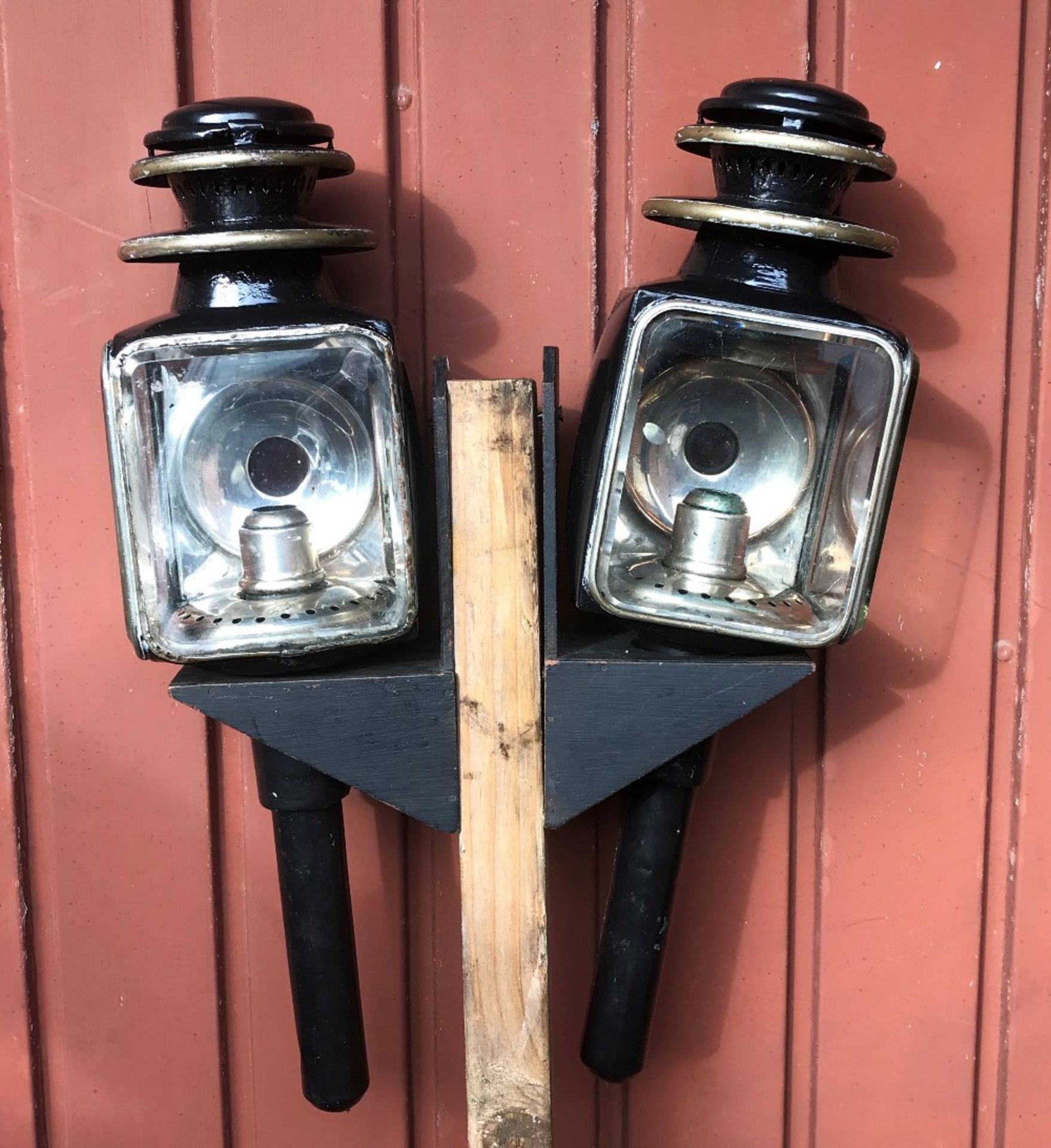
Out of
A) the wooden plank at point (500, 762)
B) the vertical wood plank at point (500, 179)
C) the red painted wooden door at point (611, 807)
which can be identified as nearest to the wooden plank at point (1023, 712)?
the red painted wooden door at point (611, 807)

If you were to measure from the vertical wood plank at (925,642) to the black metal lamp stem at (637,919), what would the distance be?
0.25 metres

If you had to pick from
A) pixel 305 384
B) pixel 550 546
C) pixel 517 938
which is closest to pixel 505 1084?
pixel 517 938

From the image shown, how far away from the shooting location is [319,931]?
979 millimetres

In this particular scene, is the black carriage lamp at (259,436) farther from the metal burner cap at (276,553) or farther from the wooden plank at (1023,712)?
the wooden plank at (1023,712)

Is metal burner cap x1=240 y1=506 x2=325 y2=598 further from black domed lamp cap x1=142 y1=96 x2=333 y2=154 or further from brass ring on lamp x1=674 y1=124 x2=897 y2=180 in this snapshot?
brass ring on lamp x1=674 y1=124 x2=897 y2=180

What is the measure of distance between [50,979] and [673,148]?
42.8 inches

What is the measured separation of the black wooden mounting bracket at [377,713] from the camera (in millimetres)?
879

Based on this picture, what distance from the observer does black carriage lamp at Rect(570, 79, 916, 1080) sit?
84 centimetres

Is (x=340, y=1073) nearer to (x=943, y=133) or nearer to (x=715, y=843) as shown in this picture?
(x=715, y=843)

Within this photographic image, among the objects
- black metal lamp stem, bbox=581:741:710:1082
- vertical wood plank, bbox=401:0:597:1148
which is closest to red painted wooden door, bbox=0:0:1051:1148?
vertical wood plank, bbox=401:0:597:1148

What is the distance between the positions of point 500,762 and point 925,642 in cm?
51

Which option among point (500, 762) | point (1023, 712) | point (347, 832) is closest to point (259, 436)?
point (500, 762)

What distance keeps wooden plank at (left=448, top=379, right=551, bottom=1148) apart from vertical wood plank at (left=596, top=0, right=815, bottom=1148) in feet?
0.75

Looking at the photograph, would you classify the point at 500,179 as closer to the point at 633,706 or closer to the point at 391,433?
the point at 391,433
